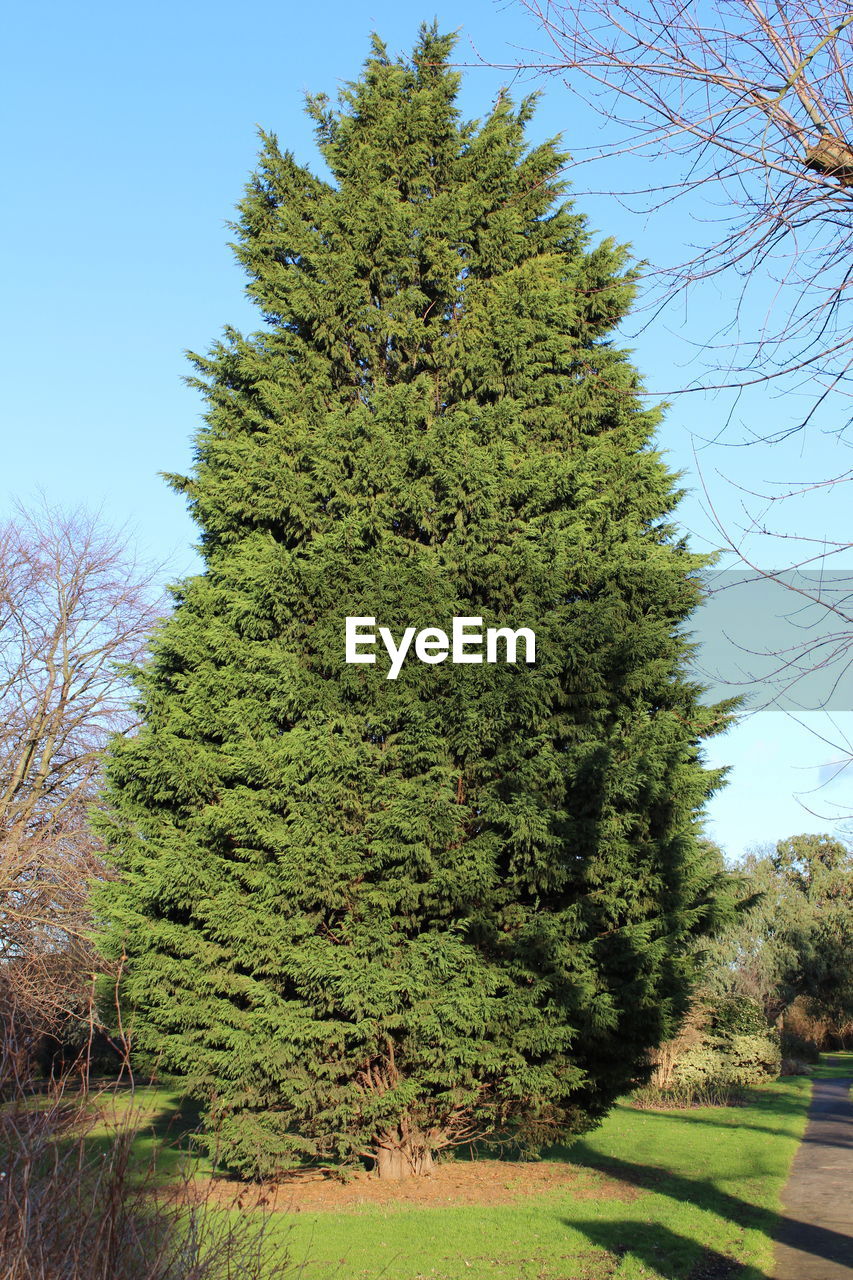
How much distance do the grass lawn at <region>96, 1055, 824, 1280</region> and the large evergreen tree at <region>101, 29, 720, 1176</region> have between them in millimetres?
791

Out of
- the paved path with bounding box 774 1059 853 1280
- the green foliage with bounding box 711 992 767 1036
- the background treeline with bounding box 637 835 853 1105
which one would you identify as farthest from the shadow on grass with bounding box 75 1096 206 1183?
the green foliage with bounding box 711 992 767 1036

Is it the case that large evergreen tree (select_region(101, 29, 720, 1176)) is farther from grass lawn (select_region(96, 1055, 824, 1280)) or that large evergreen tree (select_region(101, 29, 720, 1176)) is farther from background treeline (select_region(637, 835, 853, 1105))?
background treeline (select_region(637, 835, 853, 1105))

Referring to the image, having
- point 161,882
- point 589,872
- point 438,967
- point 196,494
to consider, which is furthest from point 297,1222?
point 196,494

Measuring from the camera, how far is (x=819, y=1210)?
33.4 ft

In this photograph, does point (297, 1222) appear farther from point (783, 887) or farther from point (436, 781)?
point (783, 887)

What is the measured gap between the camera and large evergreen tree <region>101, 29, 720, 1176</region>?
8898mm

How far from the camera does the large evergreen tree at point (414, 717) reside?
8.90m

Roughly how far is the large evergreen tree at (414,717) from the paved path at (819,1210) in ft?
6.84

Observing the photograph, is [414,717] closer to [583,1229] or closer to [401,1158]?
[401,1158]

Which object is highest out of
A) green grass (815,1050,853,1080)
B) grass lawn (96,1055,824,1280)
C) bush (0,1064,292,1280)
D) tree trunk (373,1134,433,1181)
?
bush (0,1064,292,1280)

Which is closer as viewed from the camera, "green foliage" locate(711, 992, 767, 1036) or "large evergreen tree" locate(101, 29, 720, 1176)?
"large evergreen tree" locate(101, 29, 720, 1176)

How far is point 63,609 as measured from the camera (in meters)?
22.1

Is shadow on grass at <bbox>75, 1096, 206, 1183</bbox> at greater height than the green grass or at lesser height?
greater

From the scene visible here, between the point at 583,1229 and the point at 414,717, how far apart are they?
5111mm
